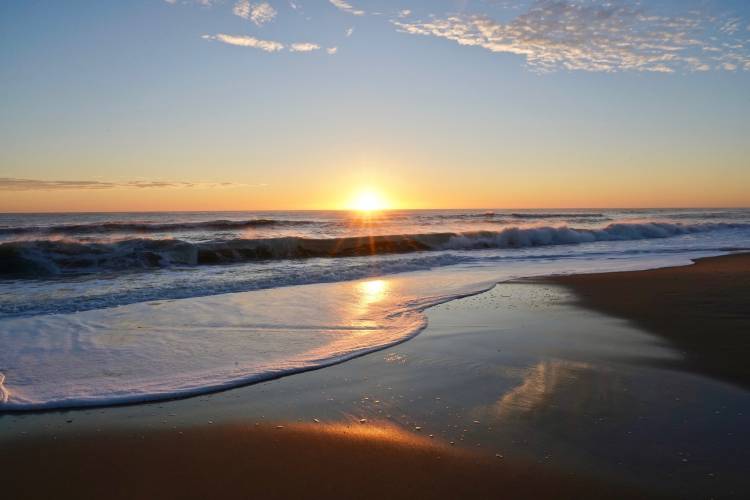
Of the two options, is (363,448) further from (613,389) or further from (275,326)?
(275,326)

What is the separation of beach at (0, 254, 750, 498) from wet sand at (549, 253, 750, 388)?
0.07 meters

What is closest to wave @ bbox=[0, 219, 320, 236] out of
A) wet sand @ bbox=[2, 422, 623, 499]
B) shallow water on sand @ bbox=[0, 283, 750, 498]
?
shallow water on sand @ bbox=[0, 283, 750, 498]

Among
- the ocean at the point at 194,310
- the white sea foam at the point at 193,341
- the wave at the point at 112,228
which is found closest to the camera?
the white sea foam at the point at 193,341

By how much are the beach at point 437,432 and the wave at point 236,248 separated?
12164 millimetres

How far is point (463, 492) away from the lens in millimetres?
2643

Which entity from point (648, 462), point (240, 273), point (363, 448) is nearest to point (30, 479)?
point (363, 448)

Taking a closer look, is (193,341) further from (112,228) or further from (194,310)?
(112,228)

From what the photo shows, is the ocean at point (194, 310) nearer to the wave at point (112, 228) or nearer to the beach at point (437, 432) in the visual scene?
the beach at point (437, 432)

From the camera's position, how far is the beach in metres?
2.74

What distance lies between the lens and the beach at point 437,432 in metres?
2.74

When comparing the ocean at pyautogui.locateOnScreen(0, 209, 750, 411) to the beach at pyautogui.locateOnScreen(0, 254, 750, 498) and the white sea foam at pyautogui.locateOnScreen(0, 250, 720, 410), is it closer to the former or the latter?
the white sea foam at pyautogui.locateOnScreen(0, 250, 720, 410)

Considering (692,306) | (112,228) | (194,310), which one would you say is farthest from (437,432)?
(112,228)

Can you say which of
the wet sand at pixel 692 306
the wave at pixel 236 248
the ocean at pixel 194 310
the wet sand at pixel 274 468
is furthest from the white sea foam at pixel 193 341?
the wave at pixel 236 248

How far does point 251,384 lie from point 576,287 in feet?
24.1
